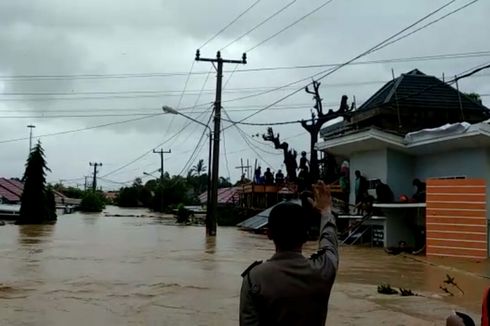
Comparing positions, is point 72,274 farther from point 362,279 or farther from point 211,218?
point 211,218

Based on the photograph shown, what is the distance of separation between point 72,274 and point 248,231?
72.6 ft

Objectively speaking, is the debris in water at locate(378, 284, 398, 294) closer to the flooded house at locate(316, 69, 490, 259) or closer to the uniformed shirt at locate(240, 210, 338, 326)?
the flooded house at locate(316, 69, 490, 259)

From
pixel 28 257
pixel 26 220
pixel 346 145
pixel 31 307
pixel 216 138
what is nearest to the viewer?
pixel 31 307

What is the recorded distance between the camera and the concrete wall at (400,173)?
24.3 m

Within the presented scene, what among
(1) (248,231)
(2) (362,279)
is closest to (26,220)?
(1) (248,231)

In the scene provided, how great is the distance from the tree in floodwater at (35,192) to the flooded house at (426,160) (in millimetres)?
23577

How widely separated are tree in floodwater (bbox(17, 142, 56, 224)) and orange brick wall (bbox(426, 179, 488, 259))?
1242 inches

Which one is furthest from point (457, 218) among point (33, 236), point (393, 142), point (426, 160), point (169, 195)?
point (169, 195)

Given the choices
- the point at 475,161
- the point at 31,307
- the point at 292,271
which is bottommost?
the point at 31,307

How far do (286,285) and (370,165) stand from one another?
23.0 meters

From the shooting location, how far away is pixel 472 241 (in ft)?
62.4

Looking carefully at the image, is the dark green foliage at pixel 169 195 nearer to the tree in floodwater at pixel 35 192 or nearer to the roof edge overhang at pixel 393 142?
the tree in floodwater at pixel 35 192

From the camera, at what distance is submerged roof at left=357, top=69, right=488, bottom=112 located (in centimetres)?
2769

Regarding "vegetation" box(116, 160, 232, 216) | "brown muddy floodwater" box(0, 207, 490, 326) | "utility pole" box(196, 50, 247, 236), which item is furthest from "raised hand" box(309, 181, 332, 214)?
"vegetation" box(116, 160, 232, 216)
